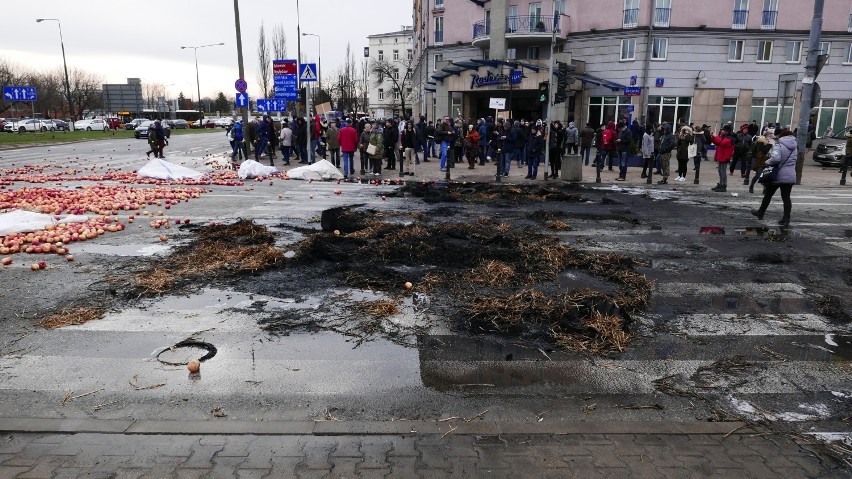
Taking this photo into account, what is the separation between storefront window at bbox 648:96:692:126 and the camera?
3706 centimetres

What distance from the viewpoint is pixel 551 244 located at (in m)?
8.94

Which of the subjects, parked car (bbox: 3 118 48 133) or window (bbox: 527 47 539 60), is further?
parked car (bbox: 3 118 48 133)

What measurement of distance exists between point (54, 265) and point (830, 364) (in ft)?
30.5

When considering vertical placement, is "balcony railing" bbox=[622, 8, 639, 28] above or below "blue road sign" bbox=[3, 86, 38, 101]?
above

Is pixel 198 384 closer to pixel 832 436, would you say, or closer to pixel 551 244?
pixel 832 436

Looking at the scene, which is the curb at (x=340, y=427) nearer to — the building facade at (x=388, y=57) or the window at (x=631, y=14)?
the window at (x=631, y=14)

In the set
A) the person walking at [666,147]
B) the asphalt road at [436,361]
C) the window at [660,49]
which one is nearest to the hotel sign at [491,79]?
the window at [660,49]

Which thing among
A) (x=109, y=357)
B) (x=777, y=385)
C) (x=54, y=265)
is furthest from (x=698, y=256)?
(x=54, y=265)

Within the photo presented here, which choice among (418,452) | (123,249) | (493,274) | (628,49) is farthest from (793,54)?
(418,452)

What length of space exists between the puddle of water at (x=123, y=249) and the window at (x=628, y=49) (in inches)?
1405

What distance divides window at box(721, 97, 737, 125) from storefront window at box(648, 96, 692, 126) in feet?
7.28

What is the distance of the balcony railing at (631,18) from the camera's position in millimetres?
36594

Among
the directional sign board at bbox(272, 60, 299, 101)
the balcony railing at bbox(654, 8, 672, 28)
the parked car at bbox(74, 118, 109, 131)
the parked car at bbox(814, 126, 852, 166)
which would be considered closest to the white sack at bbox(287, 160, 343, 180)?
the directional sign board at bbox(272, 60, 299, 101)

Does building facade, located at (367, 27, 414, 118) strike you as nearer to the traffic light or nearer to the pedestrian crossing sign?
the pedestrian crossing sign
